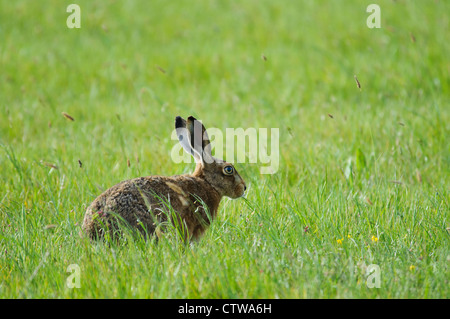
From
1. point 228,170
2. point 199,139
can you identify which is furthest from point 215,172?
point 199,139

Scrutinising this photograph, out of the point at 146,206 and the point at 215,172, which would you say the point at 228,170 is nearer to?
the point at 215,172

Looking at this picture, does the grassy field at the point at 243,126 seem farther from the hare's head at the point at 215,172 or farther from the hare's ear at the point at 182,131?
the hare's ear at the point at 182,131

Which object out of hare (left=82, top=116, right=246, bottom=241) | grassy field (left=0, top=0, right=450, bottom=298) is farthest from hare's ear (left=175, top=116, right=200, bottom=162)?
grassy field (left=0, top=0, right=450, bottom=298)

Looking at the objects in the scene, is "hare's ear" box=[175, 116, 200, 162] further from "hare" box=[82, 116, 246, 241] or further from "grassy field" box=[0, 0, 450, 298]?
"grassy field" box=[0, 0, 450, 298]

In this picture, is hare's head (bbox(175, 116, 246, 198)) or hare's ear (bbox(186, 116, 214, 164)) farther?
hare's head (bbox(175, 116, 246, 198))

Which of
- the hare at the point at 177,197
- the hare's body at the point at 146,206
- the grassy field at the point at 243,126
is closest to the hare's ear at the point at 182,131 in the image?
the hare at the point at 177,197

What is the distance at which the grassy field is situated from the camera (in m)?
3.55

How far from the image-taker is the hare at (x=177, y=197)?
3.93m

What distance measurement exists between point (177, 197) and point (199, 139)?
0.57m

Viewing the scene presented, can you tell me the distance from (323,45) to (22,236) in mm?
6971

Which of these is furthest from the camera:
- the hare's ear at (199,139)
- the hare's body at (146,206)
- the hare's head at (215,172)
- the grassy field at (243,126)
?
the hare's head at (215,172)
